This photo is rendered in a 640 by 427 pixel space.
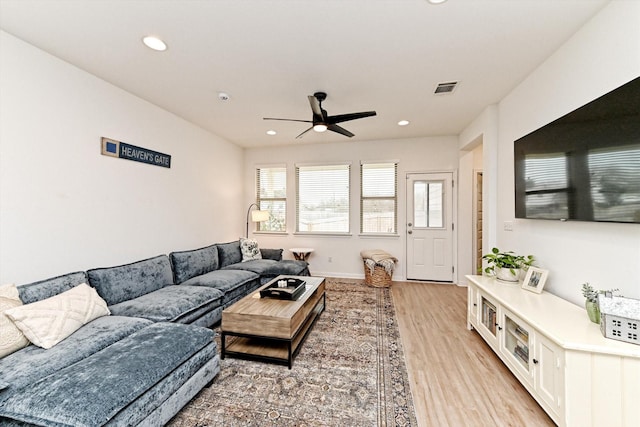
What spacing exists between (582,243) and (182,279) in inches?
163

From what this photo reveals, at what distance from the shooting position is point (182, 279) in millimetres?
3424

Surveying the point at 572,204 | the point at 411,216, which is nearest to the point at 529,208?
the point at 572,204

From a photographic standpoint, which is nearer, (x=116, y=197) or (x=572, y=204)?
(x=572, y=204)

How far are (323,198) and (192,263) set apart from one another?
9.35 ft

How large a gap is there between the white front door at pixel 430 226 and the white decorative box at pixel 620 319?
3438 mm

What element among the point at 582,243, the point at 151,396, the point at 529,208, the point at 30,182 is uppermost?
the point at 30,182

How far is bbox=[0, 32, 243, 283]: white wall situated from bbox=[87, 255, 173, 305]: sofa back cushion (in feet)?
1.25

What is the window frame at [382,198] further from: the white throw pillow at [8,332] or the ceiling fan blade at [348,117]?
the white throw pillow at [8,332]

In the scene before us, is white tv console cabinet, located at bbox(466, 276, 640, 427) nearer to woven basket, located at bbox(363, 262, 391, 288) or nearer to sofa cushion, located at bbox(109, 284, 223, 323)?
woven basket, located at bbox(363, 262, 391, 288)

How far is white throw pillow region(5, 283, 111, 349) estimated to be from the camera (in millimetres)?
1684

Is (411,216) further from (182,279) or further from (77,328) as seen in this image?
(77,328)

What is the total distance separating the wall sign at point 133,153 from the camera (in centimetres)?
295

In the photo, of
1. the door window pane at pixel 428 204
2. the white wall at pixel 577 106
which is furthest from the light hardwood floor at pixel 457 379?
the door window pane at pixel 428 204

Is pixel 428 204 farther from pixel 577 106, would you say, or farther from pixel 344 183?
pixel 577 106
